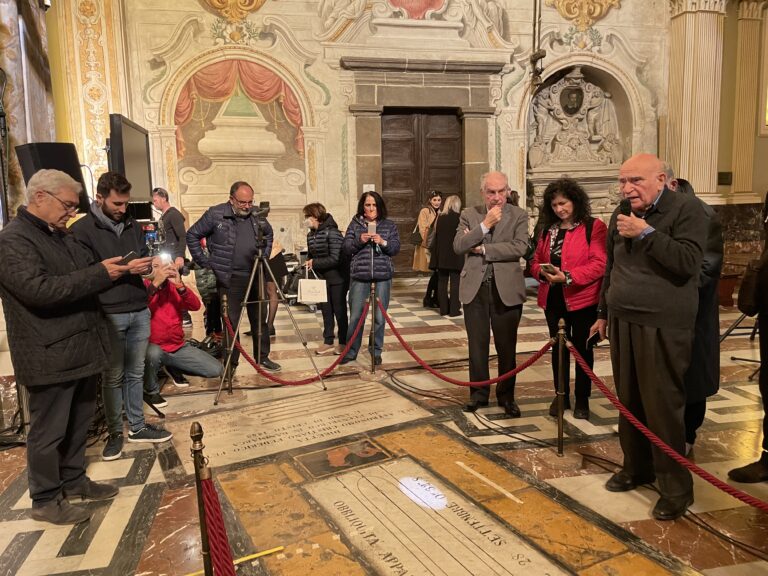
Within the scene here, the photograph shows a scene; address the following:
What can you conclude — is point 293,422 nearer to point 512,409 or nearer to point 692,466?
point 512,409

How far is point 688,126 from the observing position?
435 inches

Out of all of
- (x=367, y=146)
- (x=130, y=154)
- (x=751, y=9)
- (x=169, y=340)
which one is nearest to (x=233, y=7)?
(x=367, y=146)

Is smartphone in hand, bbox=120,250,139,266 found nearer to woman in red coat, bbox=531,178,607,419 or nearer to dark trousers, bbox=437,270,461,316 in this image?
woman in red coat, bbox=531,178,607,419

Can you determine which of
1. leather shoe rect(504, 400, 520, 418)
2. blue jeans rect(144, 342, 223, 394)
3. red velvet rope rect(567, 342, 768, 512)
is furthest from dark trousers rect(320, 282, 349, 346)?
red velvet rope rect(567, 342, 768, 512)

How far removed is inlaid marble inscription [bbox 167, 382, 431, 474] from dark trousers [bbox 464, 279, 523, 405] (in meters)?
0.60

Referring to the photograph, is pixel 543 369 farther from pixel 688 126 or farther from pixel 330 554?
pixel 688 126

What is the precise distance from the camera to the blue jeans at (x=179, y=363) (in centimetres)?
455

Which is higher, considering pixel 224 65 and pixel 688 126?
pixel 224 65

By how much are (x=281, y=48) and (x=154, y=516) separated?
28.6ft

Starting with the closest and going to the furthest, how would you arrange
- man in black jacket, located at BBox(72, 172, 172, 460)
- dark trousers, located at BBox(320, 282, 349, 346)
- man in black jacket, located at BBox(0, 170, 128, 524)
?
1. man in black jacket, located at BBox(0, 170, 128, 524)
2. man in black jacket, located at BBox(72, 172, 172, 460)
3. dark trousers, located at BBox(320, 282, 349, 346)

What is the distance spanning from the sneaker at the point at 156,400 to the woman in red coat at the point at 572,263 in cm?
311

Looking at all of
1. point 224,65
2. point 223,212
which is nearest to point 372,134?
point 224,65

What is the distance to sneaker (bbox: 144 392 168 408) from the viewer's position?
4664mm

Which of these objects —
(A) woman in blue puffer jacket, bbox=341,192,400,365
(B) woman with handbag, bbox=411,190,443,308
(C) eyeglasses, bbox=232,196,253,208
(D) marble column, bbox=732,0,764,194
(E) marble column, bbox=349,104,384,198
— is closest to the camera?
(C) eyeglasses, bbox=232,196,253,208
